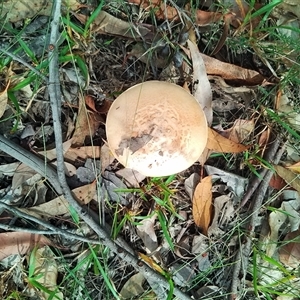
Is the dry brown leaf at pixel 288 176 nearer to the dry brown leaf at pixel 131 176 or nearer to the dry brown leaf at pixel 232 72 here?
the dry brown leaf at pixel 232 72

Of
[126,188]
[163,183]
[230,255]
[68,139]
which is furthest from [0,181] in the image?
[230,255]

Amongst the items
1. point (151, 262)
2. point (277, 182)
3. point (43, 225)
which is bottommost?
point (151, 262)

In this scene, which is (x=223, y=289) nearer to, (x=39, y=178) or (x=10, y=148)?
(x=39, y=178)

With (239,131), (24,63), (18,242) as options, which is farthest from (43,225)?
(239,131)

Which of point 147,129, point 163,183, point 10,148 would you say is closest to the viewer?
point 147,129

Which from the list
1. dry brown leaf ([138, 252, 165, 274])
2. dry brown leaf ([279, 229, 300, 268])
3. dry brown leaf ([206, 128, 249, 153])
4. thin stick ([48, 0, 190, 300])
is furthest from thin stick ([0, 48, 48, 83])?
dry brown leaf ([279, 229, 300, 268])

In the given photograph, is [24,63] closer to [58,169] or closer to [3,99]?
[3,99]
